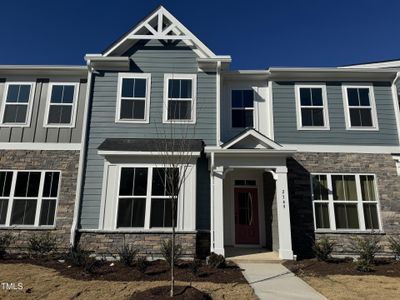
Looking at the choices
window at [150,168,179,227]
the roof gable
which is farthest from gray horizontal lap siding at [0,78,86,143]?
the roof gable

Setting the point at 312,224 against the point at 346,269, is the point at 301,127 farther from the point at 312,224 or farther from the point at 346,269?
the point at 346,269

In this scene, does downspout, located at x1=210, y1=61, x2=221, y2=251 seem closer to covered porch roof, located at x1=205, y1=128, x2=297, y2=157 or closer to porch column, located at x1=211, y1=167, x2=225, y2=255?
porch column, located at x1=211, y1=167, x2=225, y2=255

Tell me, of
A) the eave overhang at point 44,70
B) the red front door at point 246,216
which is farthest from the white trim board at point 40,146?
the red front door at point 246,216

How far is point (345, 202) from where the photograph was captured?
32.8 ft

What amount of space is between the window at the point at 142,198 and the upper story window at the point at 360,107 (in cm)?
701

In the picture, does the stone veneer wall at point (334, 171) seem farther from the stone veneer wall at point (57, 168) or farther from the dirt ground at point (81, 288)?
the stone veneer wall at point (57, 168)

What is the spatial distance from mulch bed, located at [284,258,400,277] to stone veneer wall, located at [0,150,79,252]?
23.0 feet

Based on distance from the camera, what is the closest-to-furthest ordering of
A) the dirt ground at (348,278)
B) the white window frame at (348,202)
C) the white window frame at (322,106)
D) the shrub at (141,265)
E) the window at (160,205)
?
the dirt ground at (348,278) < the shrub at (141,265) < the window at (160,205) < the white window frame at (348,202) < the white window frame at (322,106)

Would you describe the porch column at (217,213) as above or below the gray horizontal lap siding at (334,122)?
below

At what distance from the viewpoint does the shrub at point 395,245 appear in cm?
885

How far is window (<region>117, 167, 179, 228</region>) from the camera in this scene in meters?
9.15

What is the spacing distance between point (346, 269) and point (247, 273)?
273 centimetres

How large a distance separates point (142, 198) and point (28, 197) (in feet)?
12.9

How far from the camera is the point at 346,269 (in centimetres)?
788
